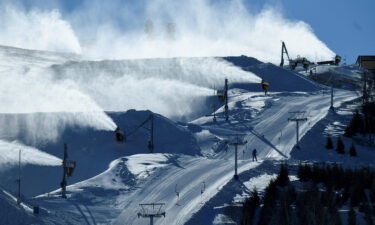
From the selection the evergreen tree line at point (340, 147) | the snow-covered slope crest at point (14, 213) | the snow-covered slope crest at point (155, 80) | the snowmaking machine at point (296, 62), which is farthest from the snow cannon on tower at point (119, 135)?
the snowmaking machine at point (296, 62)

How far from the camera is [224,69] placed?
127375 mm

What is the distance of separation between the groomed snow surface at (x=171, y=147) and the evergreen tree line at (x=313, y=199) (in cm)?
190

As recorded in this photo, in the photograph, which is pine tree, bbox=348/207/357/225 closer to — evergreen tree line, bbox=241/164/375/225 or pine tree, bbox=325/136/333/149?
evergreen tree line, bbox=241/164/375/225

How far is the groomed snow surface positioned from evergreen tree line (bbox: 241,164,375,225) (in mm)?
1897

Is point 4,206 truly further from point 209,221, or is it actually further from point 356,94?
point 356,94

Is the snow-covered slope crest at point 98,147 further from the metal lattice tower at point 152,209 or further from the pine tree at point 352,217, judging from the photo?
the pine tree at point 352,217

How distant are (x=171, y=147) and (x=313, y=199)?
2821 centimetres

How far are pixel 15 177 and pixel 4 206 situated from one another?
709 inches

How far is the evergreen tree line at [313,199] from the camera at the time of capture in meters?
48.4

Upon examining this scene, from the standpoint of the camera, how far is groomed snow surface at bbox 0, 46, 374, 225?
53312 millimetres

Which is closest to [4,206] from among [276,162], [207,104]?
[276,162]

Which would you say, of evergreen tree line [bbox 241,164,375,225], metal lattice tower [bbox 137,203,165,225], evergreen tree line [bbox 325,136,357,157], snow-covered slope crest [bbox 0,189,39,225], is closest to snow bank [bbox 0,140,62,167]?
metal lattice tower [bbox 137,203,165,225]

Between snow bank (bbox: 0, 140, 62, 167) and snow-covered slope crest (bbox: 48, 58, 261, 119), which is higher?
snow-covered slope crest (bbox: 48, 58, 261, 119)

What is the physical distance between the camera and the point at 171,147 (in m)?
76.7
